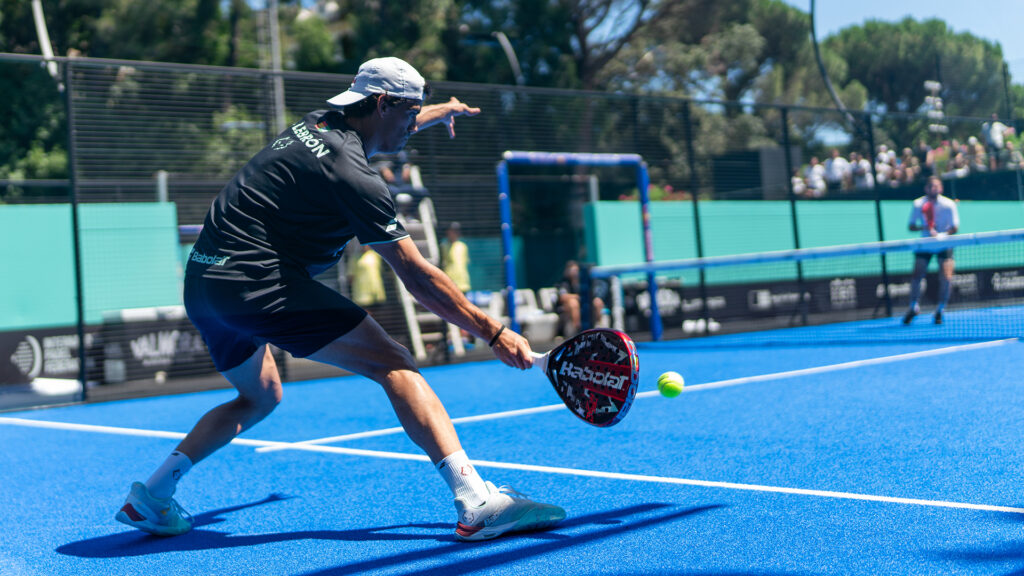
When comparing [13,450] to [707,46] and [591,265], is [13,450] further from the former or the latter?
[707,46]

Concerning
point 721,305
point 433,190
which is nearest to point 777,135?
point 721,305

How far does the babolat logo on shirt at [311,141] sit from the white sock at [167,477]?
4.19 ft

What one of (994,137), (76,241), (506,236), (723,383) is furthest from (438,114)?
(994,137)

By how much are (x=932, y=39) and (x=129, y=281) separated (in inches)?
1441

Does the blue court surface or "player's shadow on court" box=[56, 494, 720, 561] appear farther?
"player's shadow on court" box=[56, 494, 720, 561]

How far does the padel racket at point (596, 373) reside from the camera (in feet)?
10.8

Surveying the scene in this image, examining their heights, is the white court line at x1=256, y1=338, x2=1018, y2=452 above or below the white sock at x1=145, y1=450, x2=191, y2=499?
below

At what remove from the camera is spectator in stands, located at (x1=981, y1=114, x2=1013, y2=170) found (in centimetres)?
1783

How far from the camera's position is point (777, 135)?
22250 mm

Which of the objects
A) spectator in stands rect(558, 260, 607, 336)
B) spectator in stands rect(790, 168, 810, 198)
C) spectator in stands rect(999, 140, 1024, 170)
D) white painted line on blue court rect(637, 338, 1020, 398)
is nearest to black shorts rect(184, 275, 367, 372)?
white painted line on blue court rect(637, 338, 1020, 398)

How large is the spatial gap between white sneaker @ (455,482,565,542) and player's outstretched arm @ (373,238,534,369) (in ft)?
1.48

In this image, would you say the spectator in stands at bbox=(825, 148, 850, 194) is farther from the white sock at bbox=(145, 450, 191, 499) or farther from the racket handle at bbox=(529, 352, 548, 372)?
the white sock at bbox=(145, 450, 191, 499)

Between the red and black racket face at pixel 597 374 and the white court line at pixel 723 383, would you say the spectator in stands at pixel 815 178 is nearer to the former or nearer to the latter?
the white court line at pixel 723 383

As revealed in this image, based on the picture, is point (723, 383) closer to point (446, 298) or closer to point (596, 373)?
point (596, 373)
